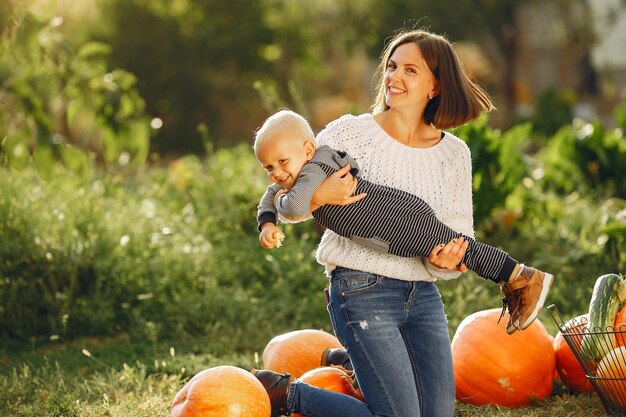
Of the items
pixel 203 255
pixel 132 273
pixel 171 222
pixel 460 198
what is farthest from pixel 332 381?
pixel 171 222

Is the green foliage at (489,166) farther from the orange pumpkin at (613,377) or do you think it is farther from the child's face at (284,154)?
the child's face at (284,154)

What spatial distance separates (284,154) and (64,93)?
3.61 metres

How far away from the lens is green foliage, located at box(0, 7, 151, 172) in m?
5.37

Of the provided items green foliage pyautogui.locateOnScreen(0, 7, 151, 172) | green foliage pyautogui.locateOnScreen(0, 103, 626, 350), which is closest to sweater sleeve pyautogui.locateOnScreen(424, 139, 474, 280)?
green foliage pyautogui.locateOnScreen(0, 103, 626, 350)

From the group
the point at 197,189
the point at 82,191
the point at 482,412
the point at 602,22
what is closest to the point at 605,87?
the point at 602,22

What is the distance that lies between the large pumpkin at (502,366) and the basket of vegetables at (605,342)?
174 millimetres

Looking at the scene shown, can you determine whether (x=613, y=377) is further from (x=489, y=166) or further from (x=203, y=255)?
(x=489, y=166)

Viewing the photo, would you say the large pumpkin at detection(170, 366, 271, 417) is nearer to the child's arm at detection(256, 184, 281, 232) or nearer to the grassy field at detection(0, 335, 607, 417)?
the grassy field at detection(0, 335, 607, 417)

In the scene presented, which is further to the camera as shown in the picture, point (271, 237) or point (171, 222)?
point (171, 222)

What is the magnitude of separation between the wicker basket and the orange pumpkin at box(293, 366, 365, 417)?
810mm

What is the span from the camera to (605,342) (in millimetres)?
3648

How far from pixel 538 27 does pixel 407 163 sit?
761 inches

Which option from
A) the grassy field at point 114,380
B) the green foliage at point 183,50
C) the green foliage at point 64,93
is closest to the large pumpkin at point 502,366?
the grassy field at point 114,380

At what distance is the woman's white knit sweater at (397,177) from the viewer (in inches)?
131
